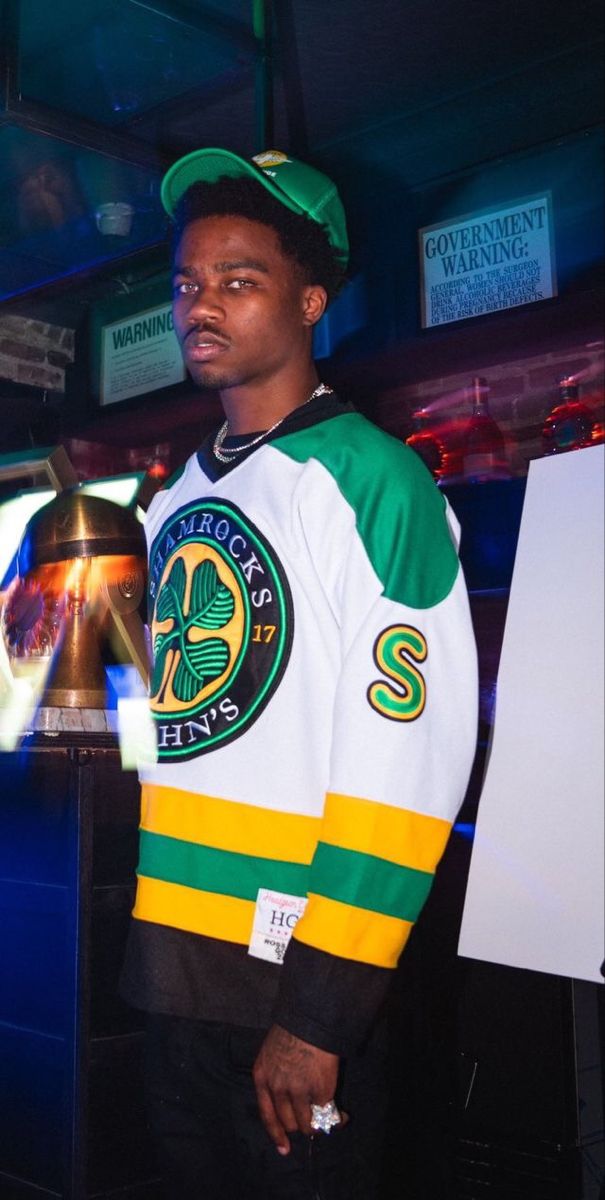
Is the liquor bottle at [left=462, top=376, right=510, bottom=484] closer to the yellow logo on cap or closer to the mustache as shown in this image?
the yellow logo on cap

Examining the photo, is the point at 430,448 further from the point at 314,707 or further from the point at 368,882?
the point at 368,882

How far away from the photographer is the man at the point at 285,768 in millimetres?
962

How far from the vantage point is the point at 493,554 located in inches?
102

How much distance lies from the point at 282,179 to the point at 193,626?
19.6 inches

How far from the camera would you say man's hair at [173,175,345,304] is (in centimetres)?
123

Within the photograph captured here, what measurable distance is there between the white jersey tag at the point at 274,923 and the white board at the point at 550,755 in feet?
1.21

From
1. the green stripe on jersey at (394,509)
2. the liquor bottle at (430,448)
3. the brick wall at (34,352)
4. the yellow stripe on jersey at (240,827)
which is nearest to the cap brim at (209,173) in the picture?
the green stripe on jersey at (394,509)

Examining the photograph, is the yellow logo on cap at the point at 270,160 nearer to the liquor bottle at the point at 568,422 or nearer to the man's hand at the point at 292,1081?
the man's hand at the point at 292,1081

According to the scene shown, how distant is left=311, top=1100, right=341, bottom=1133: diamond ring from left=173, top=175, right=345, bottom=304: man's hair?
824mm

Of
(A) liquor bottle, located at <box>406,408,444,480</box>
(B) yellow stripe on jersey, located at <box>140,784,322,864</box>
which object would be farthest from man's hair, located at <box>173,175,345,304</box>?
(A) liquor bottle, located at <box>406,408,444,480</box>

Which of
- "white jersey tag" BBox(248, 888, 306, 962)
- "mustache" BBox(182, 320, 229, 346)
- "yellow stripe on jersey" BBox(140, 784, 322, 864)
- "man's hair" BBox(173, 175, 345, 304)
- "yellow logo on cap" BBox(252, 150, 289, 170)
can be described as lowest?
→ "white jersey tag" BBox(248, 888, 306, 962)

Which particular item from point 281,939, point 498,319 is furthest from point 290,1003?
point 498,319

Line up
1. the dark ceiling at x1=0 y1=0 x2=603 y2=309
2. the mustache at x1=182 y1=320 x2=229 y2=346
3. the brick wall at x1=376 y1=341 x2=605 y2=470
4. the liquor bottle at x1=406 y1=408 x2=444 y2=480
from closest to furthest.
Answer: the mustache at x1=182 y1=320 x2=229 y2=346
the dark ceiling at x1=0 y1=0 x2=603 y2=309
the brick wall at x1=376 y1=341 x2=605 y2=470
the liquor bottle at x1=406 y1=408 x2=444 y2=480

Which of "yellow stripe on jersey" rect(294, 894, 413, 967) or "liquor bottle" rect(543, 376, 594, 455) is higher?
"liquor bottle" rect(543, 376, 594, 455)
